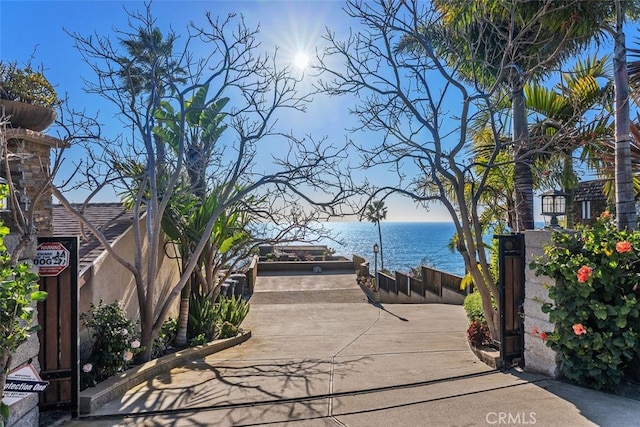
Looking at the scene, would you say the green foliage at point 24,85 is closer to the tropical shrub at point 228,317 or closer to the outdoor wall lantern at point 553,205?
the tropical shrub at point 228,317

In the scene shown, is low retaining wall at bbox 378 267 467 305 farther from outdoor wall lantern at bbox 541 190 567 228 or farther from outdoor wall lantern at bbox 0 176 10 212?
outdoor wall lantern at bbox 0 176 10 212

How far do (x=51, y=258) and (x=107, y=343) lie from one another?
132 centimetres

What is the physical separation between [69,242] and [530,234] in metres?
5.29

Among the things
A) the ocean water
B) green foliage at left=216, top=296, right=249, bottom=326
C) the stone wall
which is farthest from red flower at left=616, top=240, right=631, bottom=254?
green foliage at left=216, top=296, right=249, bottom=326

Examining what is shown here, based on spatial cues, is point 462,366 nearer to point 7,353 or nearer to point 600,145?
point 600,145

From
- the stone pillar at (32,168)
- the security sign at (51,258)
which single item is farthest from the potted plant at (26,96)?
the security sign at (51,258)

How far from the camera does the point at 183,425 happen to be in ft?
11.6

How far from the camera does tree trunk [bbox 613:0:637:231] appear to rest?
4871mm

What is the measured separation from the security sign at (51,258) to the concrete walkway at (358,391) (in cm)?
150

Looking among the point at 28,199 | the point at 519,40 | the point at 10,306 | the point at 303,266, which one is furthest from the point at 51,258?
the point at 303,266

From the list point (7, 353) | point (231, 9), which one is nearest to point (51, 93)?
point (231, 9)

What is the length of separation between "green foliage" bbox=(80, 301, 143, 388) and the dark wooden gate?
346 millimetres

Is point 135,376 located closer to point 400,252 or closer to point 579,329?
point 579,329
